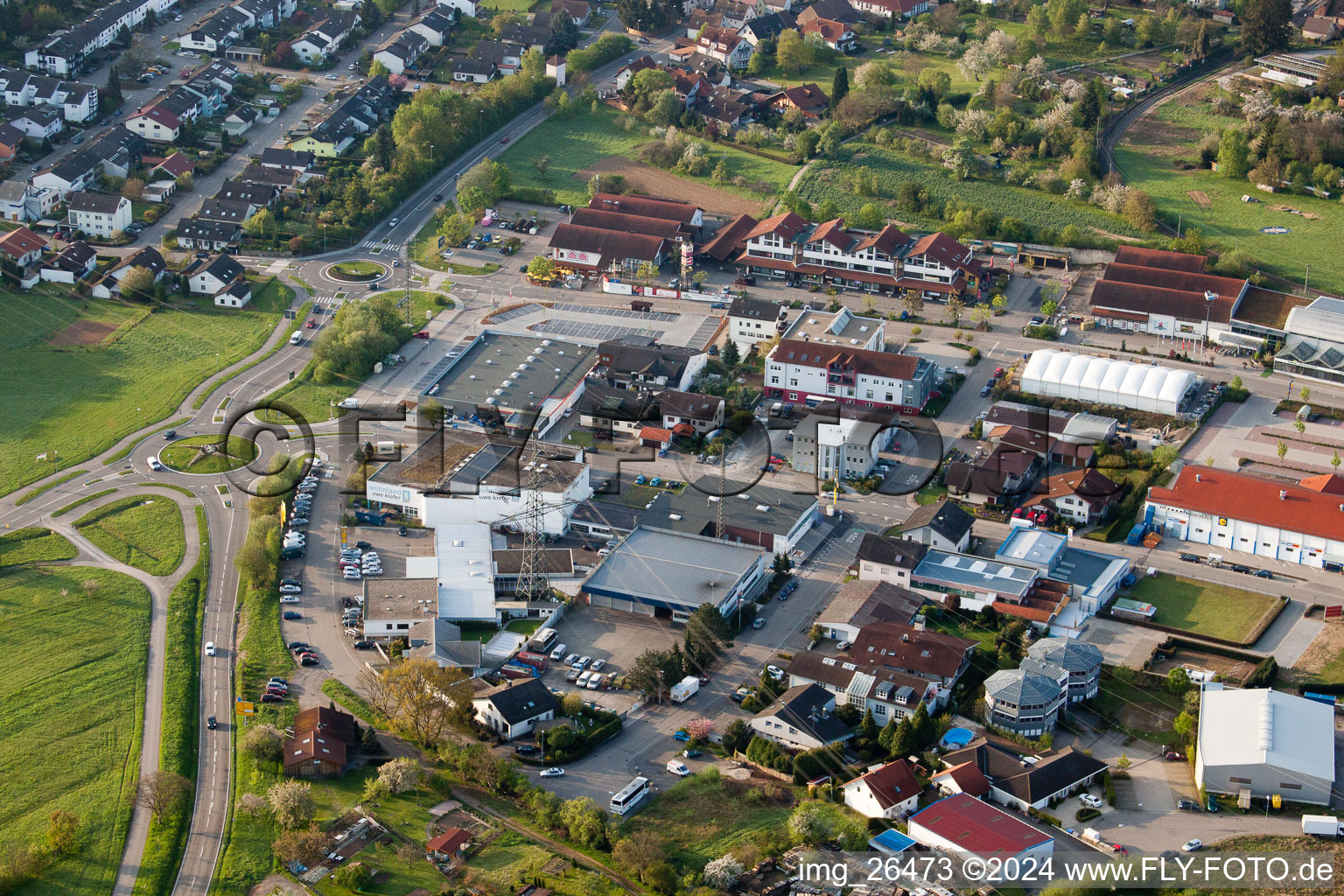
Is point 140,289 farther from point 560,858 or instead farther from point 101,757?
point 560,858

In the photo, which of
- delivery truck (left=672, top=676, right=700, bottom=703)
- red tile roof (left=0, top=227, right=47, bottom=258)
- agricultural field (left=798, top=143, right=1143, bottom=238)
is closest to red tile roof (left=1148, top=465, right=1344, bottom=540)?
delivery truck (left=672, top=676, right=700, bottom=703)

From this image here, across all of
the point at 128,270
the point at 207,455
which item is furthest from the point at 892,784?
the point at 128,270

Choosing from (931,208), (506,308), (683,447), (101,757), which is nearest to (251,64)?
(506,308)

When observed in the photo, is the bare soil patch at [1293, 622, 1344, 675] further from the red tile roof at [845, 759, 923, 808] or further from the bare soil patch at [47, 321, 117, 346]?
the bare soil patch at [47, 321, 117, 346]

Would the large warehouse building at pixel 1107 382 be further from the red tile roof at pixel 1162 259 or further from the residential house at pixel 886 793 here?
the residential house at pixel 886 793

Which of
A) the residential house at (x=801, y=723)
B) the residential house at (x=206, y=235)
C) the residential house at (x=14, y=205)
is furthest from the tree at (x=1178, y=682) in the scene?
the residential house at (x=14, y=205)

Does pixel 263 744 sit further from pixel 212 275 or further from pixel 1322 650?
pixel 212 275
